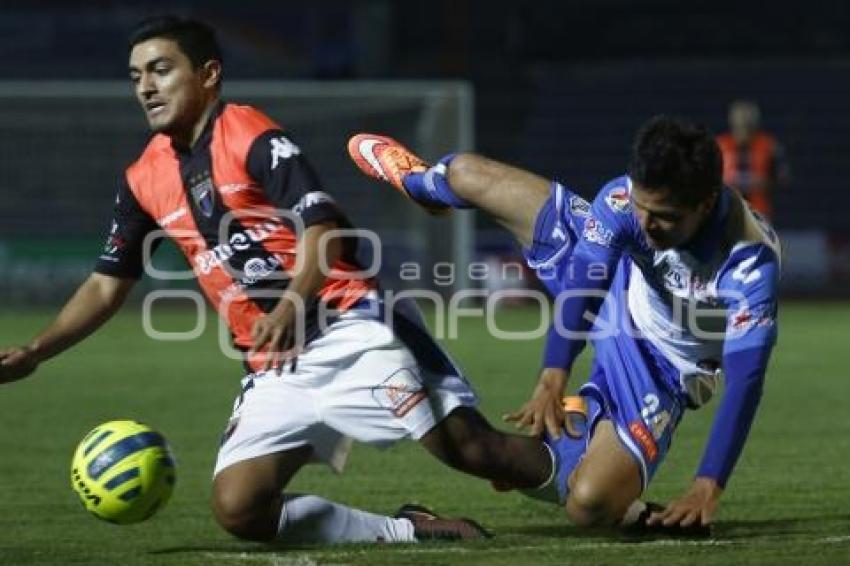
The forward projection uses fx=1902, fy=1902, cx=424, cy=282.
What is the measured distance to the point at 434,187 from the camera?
7.80m

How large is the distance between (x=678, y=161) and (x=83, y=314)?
2272 millimetres

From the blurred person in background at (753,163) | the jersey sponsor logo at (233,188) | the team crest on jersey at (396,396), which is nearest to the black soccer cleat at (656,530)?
the team crest on jersey at (396,396)

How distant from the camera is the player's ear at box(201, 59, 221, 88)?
648 cm

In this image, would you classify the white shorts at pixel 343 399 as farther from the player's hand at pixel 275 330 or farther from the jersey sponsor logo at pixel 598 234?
the jersey sponsor logo at pixel 598 234

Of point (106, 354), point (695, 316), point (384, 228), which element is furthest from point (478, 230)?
point (695, 316)

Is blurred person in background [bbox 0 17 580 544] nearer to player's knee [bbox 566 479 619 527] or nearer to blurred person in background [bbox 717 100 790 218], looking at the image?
player's knee [bbox 566 479 619 527]

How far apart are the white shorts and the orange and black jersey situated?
13cm

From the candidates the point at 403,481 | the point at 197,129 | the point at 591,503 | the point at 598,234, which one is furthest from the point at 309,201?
the point at 403,481

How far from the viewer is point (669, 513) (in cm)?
554

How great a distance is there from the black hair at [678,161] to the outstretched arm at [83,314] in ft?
6.54

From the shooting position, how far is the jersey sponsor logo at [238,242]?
6.40 meters

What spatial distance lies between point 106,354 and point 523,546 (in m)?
9.28

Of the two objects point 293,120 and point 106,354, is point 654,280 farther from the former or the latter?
point 293,120

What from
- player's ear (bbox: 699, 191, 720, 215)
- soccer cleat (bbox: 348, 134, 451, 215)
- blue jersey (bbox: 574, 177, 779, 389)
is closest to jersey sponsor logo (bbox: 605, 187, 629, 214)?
blue jersey (bbox: 574, 177, 779, 389)
